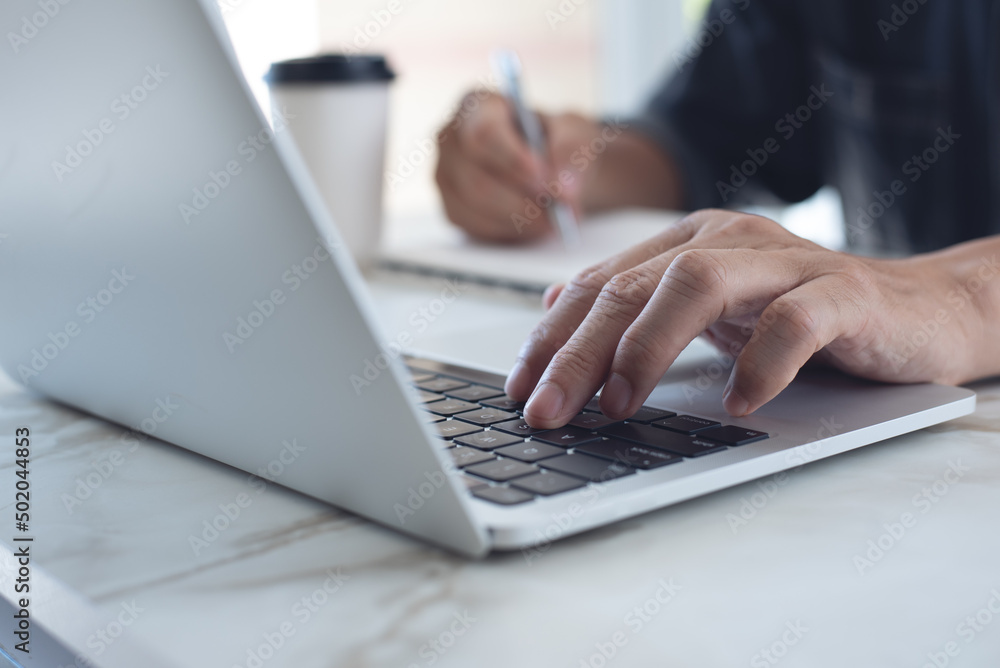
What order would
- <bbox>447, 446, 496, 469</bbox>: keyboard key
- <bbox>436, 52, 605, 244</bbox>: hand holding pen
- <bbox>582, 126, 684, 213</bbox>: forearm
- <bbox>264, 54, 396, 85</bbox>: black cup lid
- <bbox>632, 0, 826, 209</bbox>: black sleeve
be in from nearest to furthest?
<bbox>447, 446, 496, 469</bbox>: keyboard key, <bbox>264, 54, 396, 85</bbox>: black cup lid, <bbox>436, 52, 605, 244</bbox>: hand holding pen, <bbox>582, 126, 684, 213</bbox>: forearm, <bbox>632, 0, 826, 209</bbox>: black sleeve

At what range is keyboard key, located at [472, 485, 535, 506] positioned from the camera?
1.16 feet

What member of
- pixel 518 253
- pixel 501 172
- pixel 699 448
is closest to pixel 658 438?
pixel 699 448

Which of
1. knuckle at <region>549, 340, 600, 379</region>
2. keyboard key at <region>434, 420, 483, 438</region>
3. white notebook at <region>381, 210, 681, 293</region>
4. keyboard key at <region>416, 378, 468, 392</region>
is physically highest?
knuckle at <region>549, 340, 600, 379</region>

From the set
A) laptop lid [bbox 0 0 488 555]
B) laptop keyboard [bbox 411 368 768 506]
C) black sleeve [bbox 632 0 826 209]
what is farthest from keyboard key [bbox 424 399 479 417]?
black sleeve [bbox 632 0 826 209]

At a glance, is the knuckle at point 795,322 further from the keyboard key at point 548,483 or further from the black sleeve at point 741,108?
the black sleeve at point 741,108

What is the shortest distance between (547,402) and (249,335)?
152 mm

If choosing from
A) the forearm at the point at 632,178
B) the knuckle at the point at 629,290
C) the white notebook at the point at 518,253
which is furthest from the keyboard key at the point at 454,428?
the forearm at the point at 632,178

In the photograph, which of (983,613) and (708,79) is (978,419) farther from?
(708,79)

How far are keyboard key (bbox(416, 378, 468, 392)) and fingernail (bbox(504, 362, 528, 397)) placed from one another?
49 mm

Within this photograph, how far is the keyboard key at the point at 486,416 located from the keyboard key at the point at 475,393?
0.03 meters

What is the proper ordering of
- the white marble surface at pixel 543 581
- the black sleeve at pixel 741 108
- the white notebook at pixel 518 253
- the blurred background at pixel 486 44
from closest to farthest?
the white marble surface at pixel 543 581, the white notebook at pixel 518 253, the black sleeve at pixel 741 108, the blurred background at pixel 486 44

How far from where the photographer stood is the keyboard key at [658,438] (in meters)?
0.41

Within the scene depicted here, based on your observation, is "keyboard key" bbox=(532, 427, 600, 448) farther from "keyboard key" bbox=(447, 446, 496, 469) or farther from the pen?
the pen

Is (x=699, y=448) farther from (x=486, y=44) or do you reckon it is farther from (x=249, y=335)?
(x=486, y=44)
